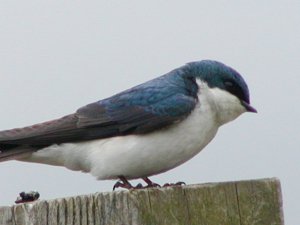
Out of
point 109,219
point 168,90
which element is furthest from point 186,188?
point 168,90

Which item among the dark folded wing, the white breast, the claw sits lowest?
the claw

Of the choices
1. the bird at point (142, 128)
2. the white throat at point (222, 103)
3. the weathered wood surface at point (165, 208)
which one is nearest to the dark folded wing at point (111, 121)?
the bird at point (142, 128)

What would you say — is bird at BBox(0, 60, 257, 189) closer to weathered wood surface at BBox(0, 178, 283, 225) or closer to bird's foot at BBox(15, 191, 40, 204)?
bird's foot at BBox(15, 191, 40, 204)

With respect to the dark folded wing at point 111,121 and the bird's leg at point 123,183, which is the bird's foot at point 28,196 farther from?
the dark folded wing at point 111,121

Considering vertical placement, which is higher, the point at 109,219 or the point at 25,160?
the point at 25,160

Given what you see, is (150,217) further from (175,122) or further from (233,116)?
(233,116)

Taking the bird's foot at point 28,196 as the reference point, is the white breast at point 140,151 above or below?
above

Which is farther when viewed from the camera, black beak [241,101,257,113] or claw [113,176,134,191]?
black beak [241,101,257,113]

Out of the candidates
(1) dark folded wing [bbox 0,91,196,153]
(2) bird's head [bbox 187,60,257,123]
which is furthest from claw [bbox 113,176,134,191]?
(2) bird's head [bbox 187,60,257,123]
